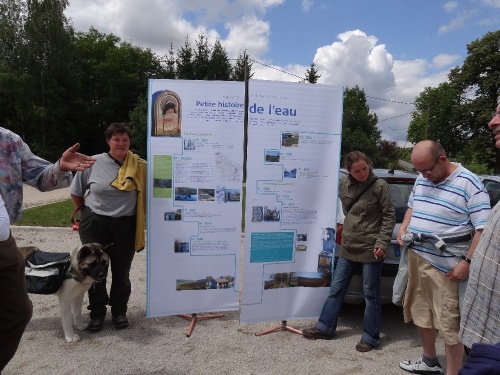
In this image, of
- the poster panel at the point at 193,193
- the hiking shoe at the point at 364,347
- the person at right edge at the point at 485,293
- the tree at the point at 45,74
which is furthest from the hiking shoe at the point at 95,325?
the tree at the point at 45,74

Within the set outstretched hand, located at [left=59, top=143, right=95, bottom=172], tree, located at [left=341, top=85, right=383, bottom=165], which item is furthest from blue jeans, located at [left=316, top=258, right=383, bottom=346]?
tree, located at [left=341, top=85, right=383, bottom=165]

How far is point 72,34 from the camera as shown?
31.2 meters

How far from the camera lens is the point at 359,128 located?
134 feet

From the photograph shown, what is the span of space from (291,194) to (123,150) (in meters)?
1.70

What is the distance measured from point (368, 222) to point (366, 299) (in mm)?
743

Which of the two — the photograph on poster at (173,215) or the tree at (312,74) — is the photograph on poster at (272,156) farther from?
the tree at (312,74)

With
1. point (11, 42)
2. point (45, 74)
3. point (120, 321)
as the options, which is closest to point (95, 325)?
point (120, 321)

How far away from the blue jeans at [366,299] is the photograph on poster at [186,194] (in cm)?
157

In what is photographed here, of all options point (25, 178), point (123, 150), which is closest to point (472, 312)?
point (25, 178)

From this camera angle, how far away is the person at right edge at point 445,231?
2752mm

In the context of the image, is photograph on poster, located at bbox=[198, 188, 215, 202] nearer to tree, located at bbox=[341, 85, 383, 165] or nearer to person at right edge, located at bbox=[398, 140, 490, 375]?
person at right edge, located at bbox=[398, 140, 490, 375]

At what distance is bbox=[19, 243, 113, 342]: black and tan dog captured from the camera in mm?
3498

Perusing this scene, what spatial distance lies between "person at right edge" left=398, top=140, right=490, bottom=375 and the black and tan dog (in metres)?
2.64

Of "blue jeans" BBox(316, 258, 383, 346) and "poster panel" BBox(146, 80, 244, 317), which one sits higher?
"poster panel" BBox(146, 80, 244, 317)
